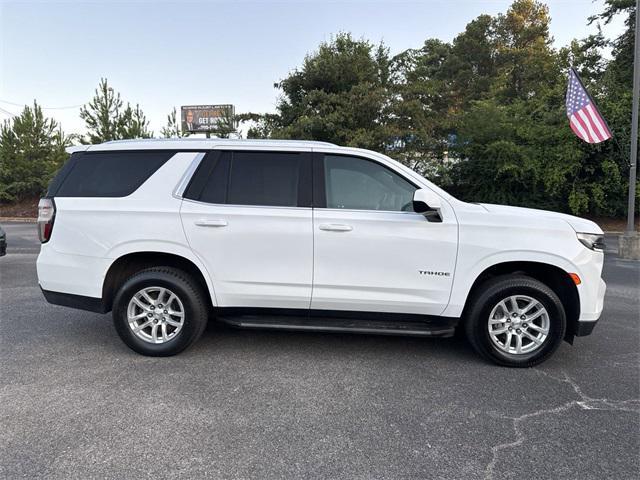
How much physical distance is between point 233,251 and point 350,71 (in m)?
14.9

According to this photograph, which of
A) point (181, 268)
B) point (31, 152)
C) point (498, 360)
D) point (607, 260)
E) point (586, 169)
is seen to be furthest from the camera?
point (31, 152)

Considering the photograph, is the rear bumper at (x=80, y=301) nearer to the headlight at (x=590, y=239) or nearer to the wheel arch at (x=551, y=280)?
the wheel arch at (x=551, y=280)

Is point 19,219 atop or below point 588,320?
below

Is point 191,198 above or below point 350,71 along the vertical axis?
below

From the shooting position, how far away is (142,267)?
408cm

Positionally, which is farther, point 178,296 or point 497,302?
point 178,296

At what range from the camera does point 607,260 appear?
9.67m

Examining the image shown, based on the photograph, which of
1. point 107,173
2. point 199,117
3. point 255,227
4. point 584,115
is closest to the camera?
point 255,227

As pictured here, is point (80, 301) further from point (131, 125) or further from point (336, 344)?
point (131, 125)

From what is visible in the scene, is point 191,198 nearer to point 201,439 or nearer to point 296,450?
point 201,439

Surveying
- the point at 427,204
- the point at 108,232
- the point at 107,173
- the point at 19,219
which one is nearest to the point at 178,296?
the point at 108,232

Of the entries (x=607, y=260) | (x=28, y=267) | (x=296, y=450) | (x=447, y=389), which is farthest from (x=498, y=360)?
(x=28, y=267)

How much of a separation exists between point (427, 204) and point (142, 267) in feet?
8.81

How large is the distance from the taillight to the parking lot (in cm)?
111
